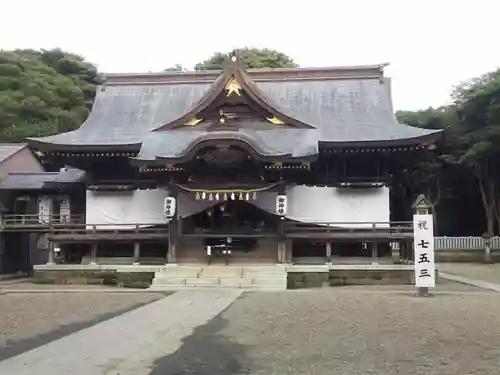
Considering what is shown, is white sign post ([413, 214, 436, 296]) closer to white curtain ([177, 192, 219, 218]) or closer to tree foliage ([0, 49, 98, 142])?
white curtain ([177, 192, 219, 218])

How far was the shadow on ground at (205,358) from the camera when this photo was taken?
747cm

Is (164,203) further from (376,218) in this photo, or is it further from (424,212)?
(424,212)

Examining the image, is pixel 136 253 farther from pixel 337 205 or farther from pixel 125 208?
pixel 337 205

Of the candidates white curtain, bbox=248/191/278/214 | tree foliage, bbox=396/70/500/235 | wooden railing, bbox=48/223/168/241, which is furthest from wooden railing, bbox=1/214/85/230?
tree foliage, bbox=396/70/500/235

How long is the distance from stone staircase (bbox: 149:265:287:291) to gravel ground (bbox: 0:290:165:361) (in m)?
3.23

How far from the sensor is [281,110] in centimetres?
2723

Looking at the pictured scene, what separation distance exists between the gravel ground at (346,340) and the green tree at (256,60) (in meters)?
42.3

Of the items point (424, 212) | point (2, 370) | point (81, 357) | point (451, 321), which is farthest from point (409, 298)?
point (2, 370)

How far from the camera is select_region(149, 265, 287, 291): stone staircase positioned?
21938 millimetres

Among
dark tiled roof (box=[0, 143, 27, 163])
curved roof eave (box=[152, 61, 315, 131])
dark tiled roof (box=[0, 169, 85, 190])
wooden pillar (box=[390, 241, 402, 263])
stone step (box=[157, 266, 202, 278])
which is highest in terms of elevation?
curved roof eave (box=[152, 61, 315, 131])

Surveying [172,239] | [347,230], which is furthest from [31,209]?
[347,230]

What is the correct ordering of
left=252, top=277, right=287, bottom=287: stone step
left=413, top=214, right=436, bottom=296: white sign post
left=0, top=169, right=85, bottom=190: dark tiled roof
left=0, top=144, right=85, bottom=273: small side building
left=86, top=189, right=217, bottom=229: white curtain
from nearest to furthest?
left=413, top=214, right=436, bottom=296: white sign post
left=252, top=277, right=287, bottom=287: stone step
left=86, top=189, right=217, bottom=229: white curtain
left=0, top=144, right=85, bottom=273: small side building
left=0, top=169, right=85, bottom=190: dark tiled roof

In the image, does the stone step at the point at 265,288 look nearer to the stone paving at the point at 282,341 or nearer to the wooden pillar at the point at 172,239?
the wooden pillar at the point at 172,239

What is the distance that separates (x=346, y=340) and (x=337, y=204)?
54.2ft
